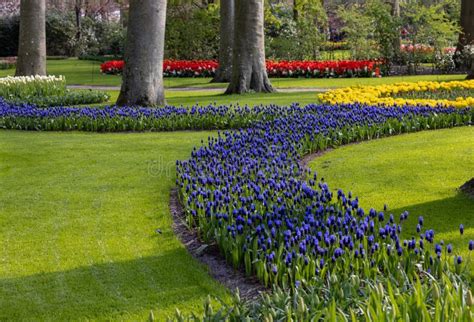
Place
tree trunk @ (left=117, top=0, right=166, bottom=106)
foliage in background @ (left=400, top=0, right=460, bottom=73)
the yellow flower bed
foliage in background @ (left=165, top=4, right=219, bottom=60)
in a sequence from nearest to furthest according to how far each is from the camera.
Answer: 1. the yellow flower bed
2. tree trunk @ (left=117, top=0, right=166, bottom=106)
3. foliage in background @ (left=400, top=0, right=460, bottom=73)
4. foliage in background @ (left=165, top=4, right=219, bottom=60)

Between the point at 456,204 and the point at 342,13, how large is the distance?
2638 centimetres

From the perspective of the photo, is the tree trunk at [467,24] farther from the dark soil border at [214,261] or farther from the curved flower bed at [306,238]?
the dark soil border at [214,261]

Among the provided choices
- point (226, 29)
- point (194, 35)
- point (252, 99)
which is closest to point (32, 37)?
point (226, 29)

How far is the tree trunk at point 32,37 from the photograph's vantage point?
21250mm

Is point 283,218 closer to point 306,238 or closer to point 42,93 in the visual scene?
point 306,238

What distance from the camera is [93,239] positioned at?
6223mm

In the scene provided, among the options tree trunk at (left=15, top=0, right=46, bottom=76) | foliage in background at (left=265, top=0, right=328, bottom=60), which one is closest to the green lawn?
tree trunk at (left=15, top=0, right=46, bottom=76)

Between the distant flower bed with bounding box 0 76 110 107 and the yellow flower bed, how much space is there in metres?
6.35

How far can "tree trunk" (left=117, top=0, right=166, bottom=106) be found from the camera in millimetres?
14742

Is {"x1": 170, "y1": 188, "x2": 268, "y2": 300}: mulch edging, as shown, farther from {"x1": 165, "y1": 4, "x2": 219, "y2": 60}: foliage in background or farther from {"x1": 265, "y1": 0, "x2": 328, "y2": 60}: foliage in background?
{"x1": 165, "y1": 4, "x2": 219, "y2": 60}: foliage in background

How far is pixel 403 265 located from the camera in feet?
14.7

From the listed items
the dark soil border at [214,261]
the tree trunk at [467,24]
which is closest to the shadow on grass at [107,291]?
the dark soil border at [214,261]

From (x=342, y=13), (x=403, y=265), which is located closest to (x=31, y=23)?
(x=342, y=13)

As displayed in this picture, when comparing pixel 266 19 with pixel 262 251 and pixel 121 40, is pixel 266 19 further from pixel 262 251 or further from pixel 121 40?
pixel 262 251
